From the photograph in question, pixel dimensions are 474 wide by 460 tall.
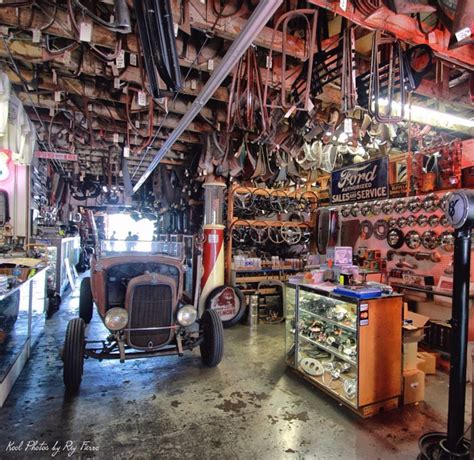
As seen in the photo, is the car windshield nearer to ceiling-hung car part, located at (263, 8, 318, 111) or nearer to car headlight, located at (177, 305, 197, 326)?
car headlight, located at (177, 305, 197, 326)

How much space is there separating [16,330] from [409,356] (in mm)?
4385

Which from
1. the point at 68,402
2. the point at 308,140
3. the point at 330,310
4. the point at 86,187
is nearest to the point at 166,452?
the point at 68,402

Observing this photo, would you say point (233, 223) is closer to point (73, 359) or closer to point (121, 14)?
point (73, 359)

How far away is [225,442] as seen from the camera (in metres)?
2.46

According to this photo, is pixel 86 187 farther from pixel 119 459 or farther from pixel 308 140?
pixel 119 459

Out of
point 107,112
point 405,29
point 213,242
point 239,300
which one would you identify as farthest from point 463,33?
point 239,300

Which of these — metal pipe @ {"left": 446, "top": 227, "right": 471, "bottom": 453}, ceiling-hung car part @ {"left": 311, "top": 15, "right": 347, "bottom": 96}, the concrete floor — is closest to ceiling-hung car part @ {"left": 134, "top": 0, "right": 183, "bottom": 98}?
ceiling-hung car part @ {"left": 311, "top": 15, "right": 347, "bottom": 96}

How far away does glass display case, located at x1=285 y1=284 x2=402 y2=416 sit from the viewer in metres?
2.82

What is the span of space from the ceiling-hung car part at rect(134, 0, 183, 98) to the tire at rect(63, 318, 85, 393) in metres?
2.58

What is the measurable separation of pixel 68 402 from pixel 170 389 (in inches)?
38.2

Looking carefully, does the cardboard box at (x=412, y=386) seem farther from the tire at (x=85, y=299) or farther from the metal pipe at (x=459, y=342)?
the tire at (x=85, y=299)

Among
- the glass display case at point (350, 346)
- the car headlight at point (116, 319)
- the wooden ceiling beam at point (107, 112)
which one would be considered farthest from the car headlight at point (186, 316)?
the wooden ceiling beam at point (107, 112)

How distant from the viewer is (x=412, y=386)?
3047 mm

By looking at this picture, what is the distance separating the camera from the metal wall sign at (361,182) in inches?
174
